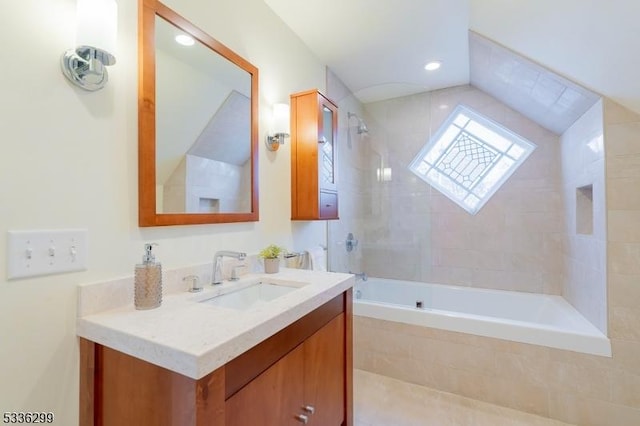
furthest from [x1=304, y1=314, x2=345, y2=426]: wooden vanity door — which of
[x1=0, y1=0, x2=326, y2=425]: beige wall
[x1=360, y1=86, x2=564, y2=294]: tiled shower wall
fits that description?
[x1=360, y1=86, x2=564, y2=294]: tiled shower wall

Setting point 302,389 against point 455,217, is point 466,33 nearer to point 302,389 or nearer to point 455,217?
point 455,217

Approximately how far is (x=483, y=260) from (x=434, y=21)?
215 cm

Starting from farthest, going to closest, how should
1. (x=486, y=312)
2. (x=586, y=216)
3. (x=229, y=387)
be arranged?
(x=486, y=312) < (x=586, y=216) < (x=229, y=387)

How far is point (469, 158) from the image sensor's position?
9.99 feet

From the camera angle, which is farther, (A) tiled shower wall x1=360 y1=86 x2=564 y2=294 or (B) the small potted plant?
(A) tiled shower wall x1=360 y1=86 x2=564 y2=294

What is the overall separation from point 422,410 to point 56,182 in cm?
217

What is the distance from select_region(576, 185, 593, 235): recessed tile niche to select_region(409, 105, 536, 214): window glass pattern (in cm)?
67

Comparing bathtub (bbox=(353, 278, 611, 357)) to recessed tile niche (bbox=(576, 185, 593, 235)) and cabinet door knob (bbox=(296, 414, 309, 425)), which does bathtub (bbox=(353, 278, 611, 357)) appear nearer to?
recessed tile niche (bbox=(576, 185, 593, 235))

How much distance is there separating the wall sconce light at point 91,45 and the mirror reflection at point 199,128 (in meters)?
0.23

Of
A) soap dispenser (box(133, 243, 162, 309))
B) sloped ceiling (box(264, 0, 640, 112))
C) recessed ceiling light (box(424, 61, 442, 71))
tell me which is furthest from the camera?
recessed ceiling light (box(424, 61, 442, 71))

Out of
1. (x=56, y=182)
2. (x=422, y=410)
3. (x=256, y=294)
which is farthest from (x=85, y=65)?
(x=422, y=410)

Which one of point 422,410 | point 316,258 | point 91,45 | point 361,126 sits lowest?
point 422,410

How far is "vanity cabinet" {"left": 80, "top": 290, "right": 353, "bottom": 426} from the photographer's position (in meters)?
0.69

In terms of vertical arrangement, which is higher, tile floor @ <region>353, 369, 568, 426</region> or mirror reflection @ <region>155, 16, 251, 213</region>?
mirror reflection @ <region>155, 16, 251, 213</region>
